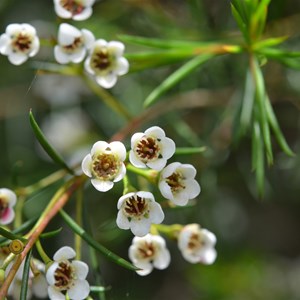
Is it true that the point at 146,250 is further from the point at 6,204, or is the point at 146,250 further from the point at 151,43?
the point at 151,43

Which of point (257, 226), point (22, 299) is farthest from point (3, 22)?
point (22, 299)

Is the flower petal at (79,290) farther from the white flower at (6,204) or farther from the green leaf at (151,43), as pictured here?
the green leaf at (151,43)

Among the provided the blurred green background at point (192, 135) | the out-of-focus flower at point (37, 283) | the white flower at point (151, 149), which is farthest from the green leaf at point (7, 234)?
the blurred green background at point (192, 135)

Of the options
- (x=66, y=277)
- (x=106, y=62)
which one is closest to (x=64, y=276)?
(x=66, y=277)

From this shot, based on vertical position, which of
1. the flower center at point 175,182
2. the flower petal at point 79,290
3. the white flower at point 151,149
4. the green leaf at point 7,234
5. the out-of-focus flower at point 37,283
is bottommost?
the out-of-focus flower at point 37,283

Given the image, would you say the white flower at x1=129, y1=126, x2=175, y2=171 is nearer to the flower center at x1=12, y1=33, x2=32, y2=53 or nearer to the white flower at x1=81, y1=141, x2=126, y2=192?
the white flower at x1=81, y1=141, x2=126, y2=192

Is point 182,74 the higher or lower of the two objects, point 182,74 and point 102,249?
the higher
